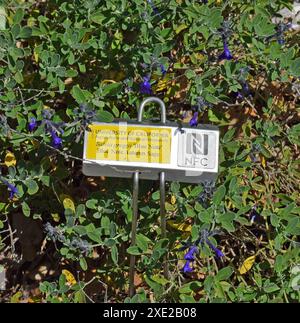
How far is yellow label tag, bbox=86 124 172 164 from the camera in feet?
7.00

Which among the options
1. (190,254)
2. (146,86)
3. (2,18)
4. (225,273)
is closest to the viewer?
(190,254)

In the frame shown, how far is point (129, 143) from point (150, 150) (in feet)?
0.24

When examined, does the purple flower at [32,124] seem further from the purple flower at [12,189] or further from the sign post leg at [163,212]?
the sign post leg at [163,212]

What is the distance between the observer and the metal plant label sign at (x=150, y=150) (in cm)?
214

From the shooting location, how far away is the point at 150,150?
216 centimetres

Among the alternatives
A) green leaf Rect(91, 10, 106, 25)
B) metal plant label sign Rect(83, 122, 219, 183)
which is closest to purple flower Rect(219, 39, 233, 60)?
metal plant label sign Rect(83, 122, 219, 183)

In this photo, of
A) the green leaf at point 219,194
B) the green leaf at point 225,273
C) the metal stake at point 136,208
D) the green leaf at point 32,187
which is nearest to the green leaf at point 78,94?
the metal stake at point 136,208

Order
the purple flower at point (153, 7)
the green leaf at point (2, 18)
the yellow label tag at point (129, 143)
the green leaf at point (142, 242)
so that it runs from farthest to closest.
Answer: the green leaf at point (2, 18), the purple flower at point (153, 7), the green leaf at point (142, 242), the yellow label tag at point (129, 143)

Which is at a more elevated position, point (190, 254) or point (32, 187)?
point (32, 187)

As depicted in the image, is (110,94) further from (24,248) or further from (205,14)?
(24,248)

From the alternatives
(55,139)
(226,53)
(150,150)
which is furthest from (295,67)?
(55,139)

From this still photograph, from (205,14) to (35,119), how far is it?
0.74 metres

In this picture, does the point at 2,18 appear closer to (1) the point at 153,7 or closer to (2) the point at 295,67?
(1) the point at 153,7

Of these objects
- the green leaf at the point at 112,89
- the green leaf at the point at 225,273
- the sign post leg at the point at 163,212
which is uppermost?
the green leaf at the point at 112,89
